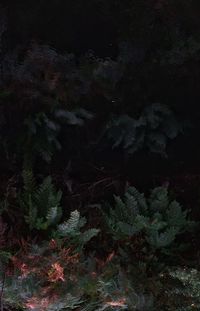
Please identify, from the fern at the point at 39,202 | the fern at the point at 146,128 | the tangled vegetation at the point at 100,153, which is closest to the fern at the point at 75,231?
the tangled vegetation at the point at 100,153

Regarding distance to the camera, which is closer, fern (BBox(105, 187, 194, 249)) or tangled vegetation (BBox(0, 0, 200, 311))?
tangled vegetation (BBox(0, 0, 200, 311))

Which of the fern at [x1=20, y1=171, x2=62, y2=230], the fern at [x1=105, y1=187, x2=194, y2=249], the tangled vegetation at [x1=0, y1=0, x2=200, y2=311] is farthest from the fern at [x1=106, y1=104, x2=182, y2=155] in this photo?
the fern at [x1=20, y1=171, x2=62, y2=230]

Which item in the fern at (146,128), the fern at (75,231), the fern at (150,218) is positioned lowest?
the fern at (75,231)

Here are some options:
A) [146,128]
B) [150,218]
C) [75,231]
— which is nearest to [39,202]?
[75,231]

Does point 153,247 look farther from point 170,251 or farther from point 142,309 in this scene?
point 142,309

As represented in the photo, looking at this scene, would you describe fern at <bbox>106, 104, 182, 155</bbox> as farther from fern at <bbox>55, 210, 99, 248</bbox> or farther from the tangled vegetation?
fern at <bbox>55, 210, 99, 248</bbox>

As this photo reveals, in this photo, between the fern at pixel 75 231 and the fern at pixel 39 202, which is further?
the fern at pixel 39 202

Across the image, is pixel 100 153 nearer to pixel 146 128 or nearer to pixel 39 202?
pixel 146 128

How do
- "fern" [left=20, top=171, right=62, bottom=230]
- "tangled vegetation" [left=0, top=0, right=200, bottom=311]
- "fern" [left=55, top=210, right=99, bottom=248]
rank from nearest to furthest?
"tangled vegetation" [left=0, top=0, right=200, bottom=311]
"fern" [left=55, top=210, right=99, bottom=248]
"fern" [left=20, top=171, right=62, bottom=230]

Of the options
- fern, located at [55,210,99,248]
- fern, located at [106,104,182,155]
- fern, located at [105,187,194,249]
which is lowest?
fern, located at [55,210,99,248]

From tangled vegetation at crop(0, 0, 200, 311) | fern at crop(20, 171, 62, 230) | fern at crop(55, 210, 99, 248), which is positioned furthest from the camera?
fern at crop(20, 171, 62, 230)

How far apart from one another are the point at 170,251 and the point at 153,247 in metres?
0.21

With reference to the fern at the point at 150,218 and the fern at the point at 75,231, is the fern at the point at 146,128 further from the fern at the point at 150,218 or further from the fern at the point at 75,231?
the fern at the point at 75,231

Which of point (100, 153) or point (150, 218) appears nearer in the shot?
point (150, 218)
